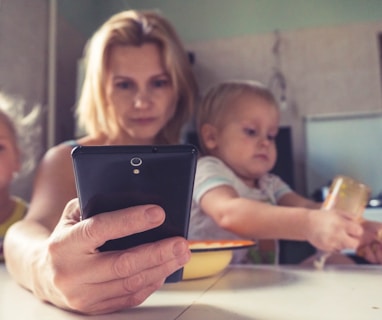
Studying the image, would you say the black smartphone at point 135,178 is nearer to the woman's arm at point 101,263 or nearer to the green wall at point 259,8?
the woman's arm at point 101,263

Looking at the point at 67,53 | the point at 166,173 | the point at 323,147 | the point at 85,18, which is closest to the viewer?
the point at 166,173

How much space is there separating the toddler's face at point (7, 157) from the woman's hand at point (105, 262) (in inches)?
15.0

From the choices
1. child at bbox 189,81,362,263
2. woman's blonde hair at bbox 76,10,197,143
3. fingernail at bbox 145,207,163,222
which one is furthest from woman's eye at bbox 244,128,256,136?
fingernail at bbox 145,207,163,222

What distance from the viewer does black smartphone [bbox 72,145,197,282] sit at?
0.25 meters

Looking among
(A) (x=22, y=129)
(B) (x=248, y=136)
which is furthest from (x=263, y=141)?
(A) (x=22, y=129)

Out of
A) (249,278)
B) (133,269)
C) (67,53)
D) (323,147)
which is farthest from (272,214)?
(323,147)

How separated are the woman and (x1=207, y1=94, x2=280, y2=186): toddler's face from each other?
0.10 metres

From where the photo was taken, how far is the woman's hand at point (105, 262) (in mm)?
262

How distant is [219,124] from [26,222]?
394 millimetres

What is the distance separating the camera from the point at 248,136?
2.39ft

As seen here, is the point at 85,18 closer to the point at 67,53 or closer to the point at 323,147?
the point at 67,53

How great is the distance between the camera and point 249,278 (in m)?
0.46

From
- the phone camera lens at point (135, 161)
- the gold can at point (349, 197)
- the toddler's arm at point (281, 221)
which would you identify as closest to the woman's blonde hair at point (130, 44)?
the toddler's arm at point (281, 221)

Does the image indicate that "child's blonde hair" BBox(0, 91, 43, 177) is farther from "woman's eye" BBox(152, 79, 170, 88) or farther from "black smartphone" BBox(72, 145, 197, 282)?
"black smartphone" BBox(72, 145, 197, 282)
